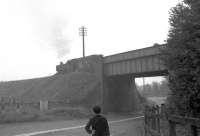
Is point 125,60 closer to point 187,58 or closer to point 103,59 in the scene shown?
point 103,59

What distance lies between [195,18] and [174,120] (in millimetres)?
4834

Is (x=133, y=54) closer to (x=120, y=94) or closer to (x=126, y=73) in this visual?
(x=126, y=73)

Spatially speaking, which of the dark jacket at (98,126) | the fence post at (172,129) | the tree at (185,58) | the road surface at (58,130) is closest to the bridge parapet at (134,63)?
the road surface at (58,130)

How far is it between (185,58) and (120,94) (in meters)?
31.7

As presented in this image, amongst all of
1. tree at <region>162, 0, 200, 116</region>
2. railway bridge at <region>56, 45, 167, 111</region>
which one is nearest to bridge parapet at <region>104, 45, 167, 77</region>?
railway bridge at <region>56, 45, 167, 111</region>

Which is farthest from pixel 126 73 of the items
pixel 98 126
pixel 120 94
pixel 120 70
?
pixel 98 126

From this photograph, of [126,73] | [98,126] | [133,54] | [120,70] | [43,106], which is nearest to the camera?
[98,126]

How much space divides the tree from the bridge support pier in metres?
28.3

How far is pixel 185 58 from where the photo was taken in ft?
35.2

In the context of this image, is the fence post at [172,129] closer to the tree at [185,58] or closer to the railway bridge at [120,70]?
the tree at [185,58]

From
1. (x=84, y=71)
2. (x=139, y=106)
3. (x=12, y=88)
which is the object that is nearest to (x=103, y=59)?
(x=84, y=71)

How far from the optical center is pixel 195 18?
34.7 feet

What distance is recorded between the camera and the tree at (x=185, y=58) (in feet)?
33.7

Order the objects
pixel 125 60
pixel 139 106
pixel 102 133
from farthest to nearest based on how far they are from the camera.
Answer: pixel 139 106 → pixel 125 60 → pixel 102 133
